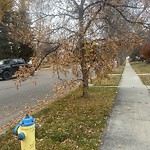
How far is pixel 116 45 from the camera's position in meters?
9.80

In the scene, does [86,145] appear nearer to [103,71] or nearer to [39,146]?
[39,146]

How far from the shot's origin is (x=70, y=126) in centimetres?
714

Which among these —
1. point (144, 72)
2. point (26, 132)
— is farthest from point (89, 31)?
point (144, 72)

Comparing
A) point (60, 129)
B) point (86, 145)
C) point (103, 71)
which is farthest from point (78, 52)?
point (86, 145)

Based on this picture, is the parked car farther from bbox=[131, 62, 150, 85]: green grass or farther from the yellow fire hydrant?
the yellow fire hydrant

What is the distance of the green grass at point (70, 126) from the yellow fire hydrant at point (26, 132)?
3.45 feet

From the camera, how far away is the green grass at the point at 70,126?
5.84 m

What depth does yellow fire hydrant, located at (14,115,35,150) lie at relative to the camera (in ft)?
14.7

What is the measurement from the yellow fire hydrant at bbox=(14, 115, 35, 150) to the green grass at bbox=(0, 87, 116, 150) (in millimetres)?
1053

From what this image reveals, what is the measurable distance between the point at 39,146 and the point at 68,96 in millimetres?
6618

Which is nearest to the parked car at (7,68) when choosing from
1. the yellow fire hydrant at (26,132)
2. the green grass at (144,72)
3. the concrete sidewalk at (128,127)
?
the green grass at (144,72)

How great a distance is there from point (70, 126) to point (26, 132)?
2.73m

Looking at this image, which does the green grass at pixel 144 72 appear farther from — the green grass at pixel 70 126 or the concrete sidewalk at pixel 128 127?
the green grass at pixel 70 126

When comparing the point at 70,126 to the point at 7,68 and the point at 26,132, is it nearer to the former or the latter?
the point at 26,132
